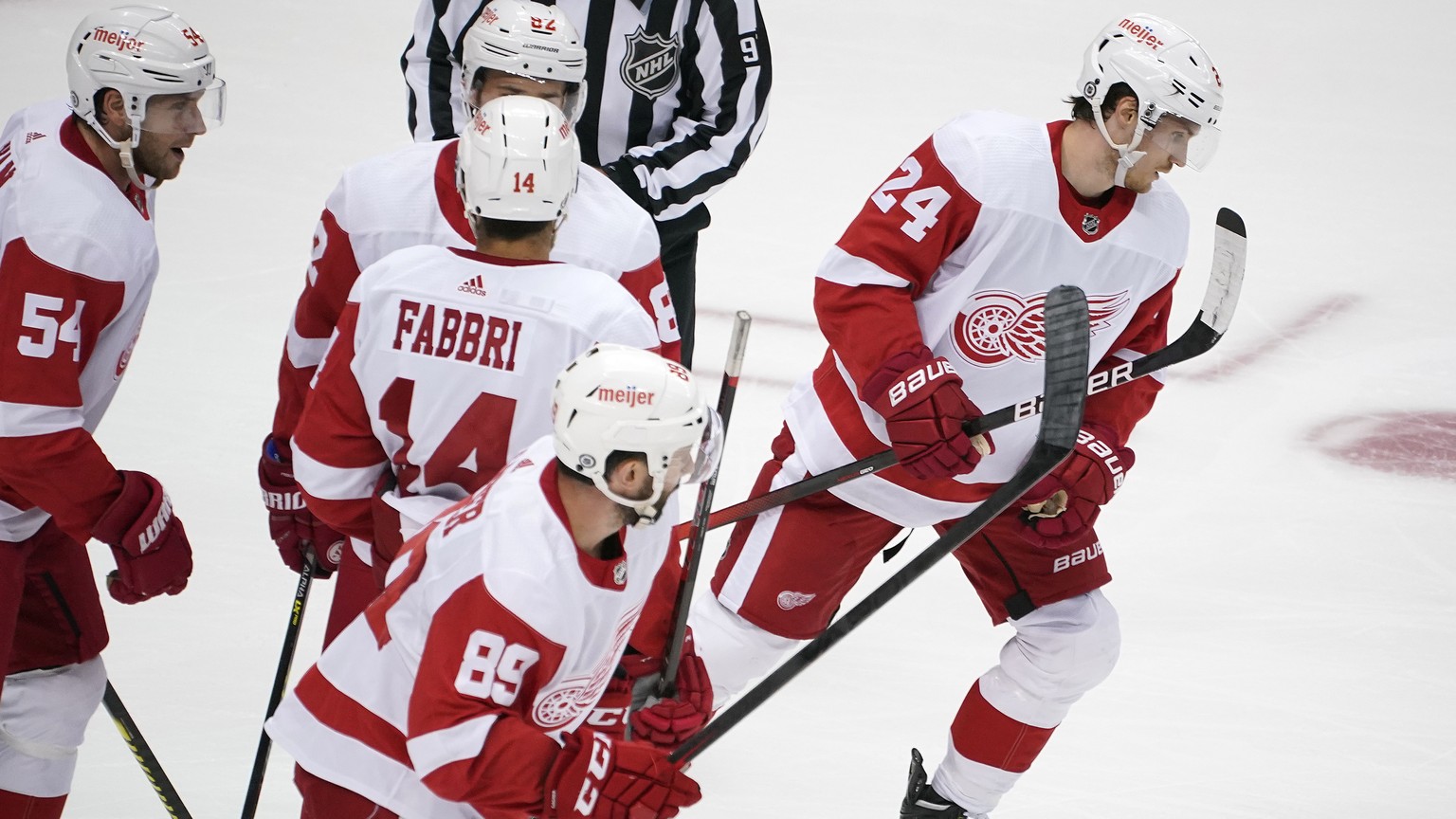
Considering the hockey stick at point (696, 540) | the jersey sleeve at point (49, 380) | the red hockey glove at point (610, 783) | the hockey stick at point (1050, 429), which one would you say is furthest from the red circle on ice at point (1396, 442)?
the jersey sleeve at point (49, 380)

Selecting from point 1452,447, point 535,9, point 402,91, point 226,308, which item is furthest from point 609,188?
point 402,91

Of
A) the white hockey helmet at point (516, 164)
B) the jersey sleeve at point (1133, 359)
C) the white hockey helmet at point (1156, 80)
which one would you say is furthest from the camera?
the jersey sleeve at point (1133, 359)

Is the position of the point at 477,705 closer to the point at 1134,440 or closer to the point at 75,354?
the point at 75,354

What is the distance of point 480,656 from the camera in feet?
5.49

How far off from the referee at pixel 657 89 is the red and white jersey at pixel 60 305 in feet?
3.12

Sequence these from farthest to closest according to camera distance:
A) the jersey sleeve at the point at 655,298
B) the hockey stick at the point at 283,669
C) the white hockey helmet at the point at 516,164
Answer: the hockey stick at the point at 283,669, the jersey sleeve at the point at 655,298, the white hockey helmet at the point at 516,164

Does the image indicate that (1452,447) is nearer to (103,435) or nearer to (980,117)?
(980,117)

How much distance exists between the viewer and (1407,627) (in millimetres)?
3596

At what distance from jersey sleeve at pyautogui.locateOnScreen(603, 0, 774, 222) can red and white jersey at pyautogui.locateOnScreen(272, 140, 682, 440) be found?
0.67 m

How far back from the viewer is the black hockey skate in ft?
9.48

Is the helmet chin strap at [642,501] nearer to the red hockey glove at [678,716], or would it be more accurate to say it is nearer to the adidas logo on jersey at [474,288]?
the adidas logo on jersey at [474,288]

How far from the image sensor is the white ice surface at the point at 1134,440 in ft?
10.2

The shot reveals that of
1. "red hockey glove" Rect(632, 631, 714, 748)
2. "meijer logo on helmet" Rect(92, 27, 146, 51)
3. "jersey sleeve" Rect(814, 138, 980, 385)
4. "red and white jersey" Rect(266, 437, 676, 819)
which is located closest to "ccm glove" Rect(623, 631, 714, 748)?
"red hockey glove" Rect(632, 631, 714, 748)

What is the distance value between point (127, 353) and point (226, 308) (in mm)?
2320
